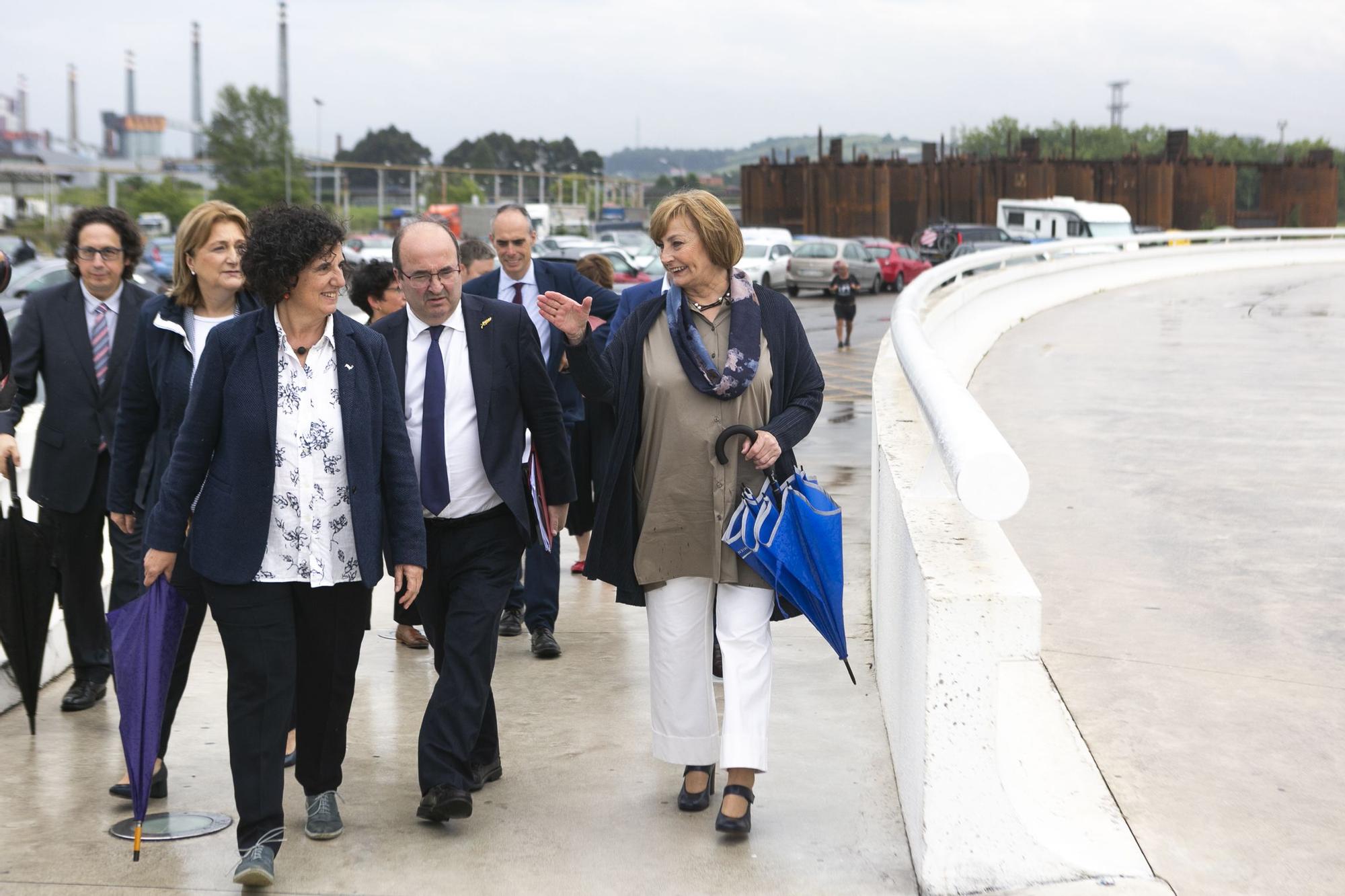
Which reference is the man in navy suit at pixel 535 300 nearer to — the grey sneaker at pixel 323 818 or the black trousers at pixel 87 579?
the black trousers at pixel 87 579

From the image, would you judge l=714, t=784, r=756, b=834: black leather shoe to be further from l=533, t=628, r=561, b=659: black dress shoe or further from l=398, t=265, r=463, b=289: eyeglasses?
l=533, t=628, r=561, b=659: black dress shoe

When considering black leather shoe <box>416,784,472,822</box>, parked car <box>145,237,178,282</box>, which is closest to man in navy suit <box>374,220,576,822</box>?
black leather shoe <box>416,784,472,822</box>

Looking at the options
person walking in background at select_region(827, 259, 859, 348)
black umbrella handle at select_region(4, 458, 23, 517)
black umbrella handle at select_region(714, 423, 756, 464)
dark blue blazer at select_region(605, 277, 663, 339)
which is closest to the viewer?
black umbrella handle at select_region(714, 423, 756, 464)

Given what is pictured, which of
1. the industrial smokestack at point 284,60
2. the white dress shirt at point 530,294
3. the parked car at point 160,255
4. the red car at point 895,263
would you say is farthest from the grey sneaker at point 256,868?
the industrial smokestack at point 284,60

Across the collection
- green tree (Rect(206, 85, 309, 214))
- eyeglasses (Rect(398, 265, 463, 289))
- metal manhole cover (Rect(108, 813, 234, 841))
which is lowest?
metal manhole cover (Rect(108, 813, 234, 841))

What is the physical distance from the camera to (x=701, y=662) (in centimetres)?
468

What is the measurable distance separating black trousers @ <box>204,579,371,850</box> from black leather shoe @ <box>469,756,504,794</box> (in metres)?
0.55

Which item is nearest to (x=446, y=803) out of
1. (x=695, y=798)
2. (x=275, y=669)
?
(x=275, y=669)

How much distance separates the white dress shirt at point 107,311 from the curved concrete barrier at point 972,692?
9.61ft

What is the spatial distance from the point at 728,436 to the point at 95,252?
8.78 ft

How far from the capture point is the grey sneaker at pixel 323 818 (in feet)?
14.5

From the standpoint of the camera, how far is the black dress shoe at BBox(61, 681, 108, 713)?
5.68 metres

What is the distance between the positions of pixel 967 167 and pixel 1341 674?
61162mm

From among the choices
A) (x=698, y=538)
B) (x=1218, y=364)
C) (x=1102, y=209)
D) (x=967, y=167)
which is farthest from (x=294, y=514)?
(x=967, y=167)
